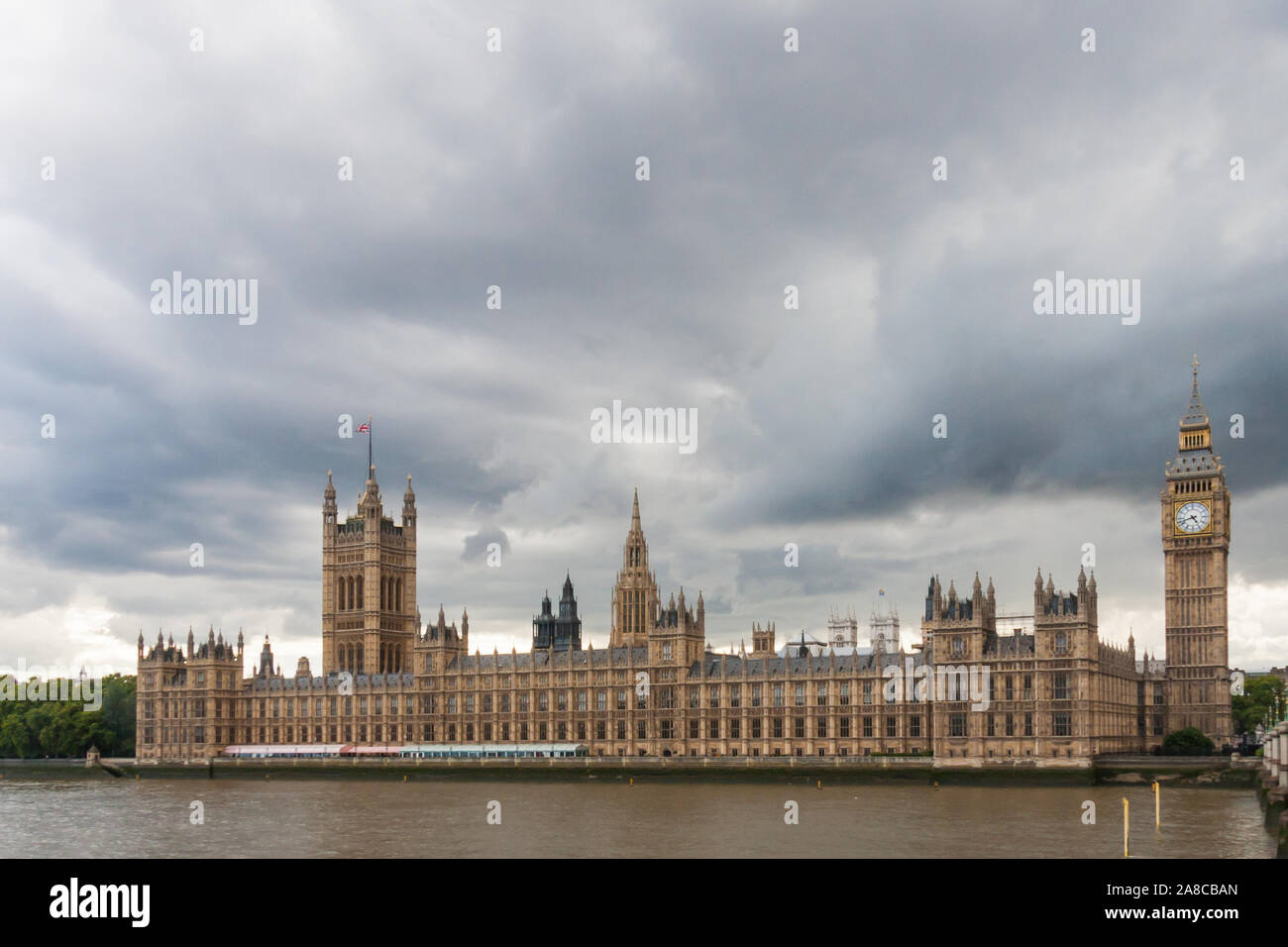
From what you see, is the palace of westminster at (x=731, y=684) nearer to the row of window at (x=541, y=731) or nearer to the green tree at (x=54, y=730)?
the row of window at (x=541, y=731)

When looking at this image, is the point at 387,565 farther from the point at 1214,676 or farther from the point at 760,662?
the point at 1214,676

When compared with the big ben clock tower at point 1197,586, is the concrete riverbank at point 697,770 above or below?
below

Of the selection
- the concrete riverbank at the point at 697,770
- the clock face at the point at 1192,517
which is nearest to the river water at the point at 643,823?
the concrete riverbank at the point at 697,770

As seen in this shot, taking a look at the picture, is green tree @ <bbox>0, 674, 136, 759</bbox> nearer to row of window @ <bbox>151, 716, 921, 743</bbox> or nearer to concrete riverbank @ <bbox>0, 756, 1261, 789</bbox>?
row of window @ <bbox>151, 716, 921, 743</bbox>

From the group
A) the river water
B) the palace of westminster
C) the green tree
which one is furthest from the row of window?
the river water

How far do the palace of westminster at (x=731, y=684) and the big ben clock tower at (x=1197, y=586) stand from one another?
19cm

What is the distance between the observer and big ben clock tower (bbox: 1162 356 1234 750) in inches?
5349

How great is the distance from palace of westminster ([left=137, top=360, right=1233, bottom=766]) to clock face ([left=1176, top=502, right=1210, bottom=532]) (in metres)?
0.14

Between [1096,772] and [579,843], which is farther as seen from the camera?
[1096,772]

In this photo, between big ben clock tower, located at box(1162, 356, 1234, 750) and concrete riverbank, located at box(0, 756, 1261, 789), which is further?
big ben clock tower, located at box(1162, 356, 1234, 750)

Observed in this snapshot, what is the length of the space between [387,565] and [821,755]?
85.1 metres

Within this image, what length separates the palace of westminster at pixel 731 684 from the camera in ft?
396
